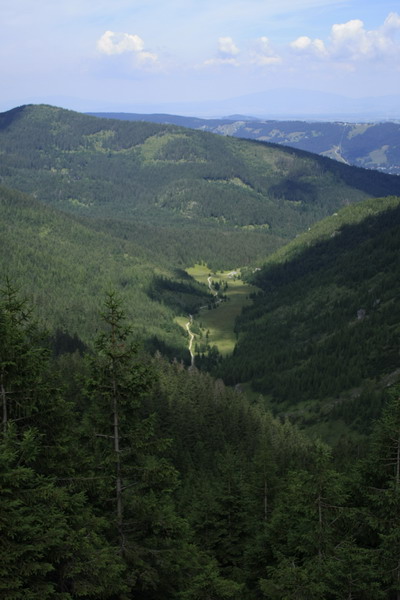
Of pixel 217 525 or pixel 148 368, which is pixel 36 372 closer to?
pixel 148 368

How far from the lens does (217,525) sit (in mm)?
42062

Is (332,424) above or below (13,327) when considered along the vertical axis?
below

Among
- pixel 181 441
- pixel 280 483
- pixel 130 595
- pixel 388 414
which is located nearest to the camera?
pixel 130 595

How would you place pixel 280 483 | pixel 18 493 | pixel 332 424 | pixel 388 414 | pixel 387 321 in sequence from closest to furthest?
pixel 18 493 → pixel 388 414 → pixel 280 483 → pixel 332 424 → pixel 387 321

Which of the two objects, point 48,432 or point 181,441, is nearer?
point 48,432

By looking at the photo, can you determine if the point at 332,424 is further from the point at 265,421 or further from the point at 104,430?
the point at 104,430

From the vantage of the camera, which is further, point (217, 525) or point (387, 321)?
point (387, 321)

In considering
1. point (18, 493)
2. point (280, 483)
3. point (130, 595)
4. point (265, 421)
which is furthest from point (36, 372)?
point (265, 421)

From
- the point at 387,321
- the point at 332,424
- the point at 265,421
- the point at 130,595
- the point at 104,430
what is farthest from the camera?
the point at 387,321

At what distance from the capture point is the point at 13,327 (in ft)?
90.8

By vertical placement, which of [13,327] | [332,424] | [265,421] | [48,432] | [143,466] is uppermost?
[13,327]

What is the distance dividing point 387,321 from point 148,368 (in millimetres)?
175979

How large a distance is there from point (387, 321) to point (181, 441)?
116 metres

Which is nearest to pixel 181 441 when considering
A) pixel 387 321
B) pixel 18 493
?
pixel 18 493
